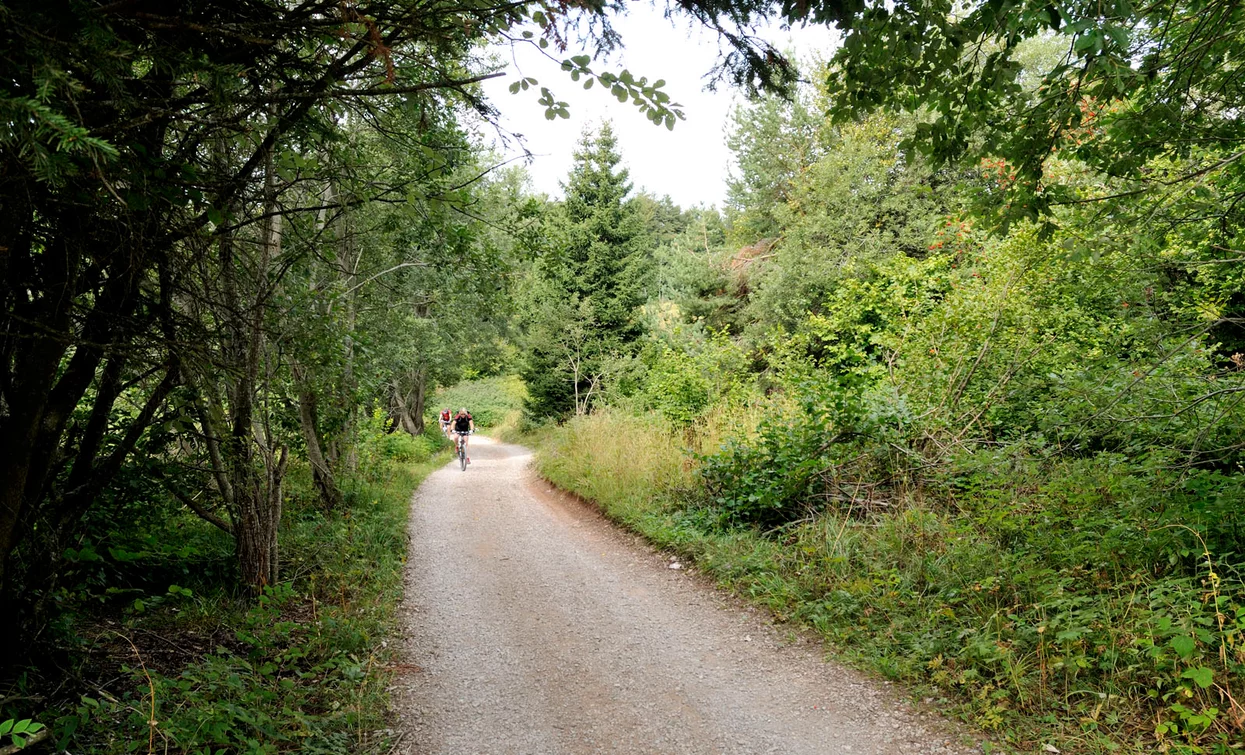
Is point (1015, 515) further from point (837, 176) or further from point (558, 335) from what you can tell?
point (558, 335)

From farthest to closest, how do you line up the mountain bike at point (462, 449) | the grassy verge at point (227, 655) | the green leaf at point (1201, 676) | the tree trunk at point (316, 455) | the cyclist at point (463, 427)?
1. the cyclist at point (463, 427)
2. the mountain bike at point (462, 449)
3. the tree trunk at point (316, 455)
4. the green leaf at point (1201, 676)
5. the grassy verge at point (227, 655)

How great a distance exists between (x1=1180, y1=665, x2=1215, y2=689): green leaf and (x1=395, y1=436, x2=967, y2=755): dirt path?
122 cm

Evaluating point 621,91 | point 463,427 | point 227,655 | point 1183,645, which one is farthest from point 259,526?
point 463,427

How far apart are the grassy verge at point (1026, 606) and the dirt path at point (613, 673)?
1.17 feet

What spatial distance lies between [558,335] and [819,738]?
17.3 metres

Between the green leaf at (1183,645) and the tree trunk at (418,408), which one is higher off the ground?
the tree trunk at (418,408)

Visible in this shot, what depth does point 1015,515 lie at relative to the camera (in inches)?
191

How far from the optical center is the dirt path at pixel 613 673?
353 cm

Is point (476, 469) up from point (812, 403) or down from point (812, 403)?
down

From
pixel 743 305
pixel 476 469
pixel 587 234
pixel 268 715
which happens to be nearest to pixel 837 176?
pixel 743 305

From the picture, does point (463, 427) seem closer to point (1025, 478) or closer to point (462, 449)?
point (462, 449)

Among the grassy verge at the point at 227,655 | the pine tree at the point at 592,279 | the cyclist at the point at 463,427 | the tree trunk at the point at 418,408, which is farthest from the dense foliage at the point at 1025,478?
the tree trunk at the point at 418,408

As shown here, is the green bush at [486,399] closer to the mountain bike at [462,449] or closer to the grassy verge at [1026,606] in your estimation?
the mountain bike at [462,449]

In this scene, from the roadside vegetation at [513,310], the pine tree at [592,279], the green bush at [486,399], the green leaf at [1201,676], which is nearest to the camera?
the roadside vegetation at [513,310]
